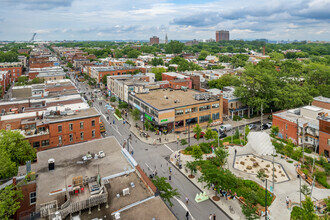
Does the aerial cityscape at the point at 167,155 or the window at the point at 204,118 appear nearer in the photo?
the aerial cityscape at the point at 167,155

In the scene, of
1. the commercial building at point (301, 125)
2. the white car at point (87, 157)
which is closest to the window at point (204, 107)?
the commercial building at point (301, 125)

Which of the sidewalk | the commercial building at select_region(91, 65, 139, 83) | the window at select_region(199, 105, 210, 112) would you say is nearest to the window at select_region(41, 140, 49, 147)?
the sidewalk

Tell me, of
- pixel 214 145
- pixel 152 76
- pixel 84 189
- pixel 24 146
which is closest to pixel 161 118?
pixel 214 145

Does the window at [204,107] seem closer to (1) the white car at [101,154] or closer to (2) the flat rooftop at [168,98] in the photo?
(2) the flat rooftop at [168,98]

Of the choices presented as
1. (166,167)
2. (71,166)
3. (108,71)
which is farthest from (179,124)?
(108,71)

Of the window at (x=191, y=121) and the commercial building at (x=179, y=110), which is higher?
the commercial building at (x=179, y=110)

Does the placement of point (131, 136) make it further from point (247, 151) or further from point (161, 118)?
point (247, 151)
